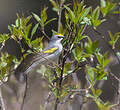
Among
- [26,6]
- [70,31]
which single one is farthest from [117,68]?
[26,6]

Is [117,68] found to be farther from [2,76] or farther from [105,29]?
[2,76]

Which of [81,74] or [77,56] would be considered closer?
[77,56]

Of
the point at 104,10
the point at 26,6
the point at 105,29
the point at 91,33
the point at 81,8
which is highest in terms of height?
the point at 26,6

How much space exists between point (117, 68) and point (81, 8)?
10.5ft

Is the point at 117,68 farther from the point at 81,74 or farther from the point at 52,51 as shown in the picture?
the point at 52,51

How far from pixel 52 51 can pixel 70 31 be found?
62.4 inches

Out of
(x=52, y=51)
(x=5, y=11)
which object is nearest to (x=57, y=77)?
(x=52, y=51)

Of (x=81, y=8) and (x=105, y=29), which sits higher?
(x=105, y=29)

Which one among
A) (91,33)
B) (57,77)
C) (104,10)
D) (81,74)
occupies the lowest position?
(57,77)

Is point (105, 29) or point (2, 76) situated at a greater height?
point (105, 29)

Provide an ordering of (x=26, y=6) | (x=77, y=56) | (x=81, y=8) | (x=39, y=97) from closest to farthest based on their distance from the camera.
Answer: (x=81, y=8)
(x=77, y=56)
(x=39, y=97)
(x=26, y=6)

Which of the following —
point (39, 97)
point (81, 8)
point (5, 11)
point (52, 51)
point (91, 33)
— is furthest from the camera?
point (5, 11)

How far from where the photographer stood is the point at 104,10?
2.19 metres

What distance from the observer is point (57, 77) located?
2.29 meters
